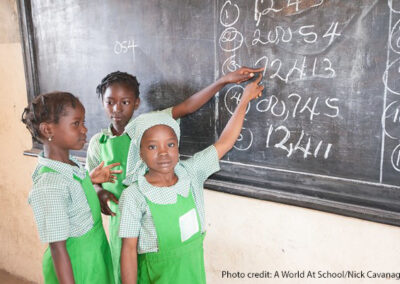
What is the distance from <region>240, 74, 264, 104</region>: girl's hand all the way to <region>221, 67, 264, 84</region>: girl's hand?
0.03 metres

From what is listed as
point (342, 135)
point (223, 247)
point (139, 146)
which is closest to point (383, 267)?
point (342, 135)

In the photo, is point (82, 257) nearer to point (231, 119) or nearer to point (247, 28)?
point (231, 119)

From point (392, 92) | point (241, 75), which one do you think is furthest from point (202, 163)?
point (392, 92)

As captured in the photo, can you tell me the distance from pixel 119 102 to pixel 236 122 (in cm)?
62

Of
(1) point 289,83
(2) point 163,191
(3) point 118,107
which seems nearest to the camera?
(2) point 163,191

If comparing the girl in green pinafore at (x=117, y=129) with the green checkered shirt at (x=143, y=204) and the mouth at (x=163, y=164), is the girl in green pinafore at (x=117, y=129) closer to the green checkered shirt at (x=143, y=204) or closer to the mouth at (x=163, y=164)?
the green checkered shirt at (x=143, y=204)

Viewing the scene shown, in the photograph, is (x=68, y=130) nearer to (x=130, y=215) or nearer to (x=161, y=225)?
(x=130, y=215)

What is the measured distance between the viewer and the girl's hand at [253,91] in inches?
64.8

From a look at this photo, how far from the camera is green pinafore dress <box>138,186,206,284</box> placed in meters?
1.44

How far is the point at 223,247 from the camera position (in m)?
1.97

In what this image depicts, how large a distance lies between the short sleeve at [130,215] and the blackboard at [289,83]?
0.58m

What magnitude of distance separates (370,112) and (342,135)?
14 centimetres

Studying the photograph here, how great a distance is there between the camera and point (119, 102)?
187 cm

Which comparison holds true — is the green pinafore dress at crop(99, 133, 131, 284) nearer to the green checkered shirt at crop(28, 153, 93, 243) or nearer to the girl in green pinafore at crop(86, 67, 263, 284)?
the girl in green pinafore at crop(86, 67, 263, 284)
